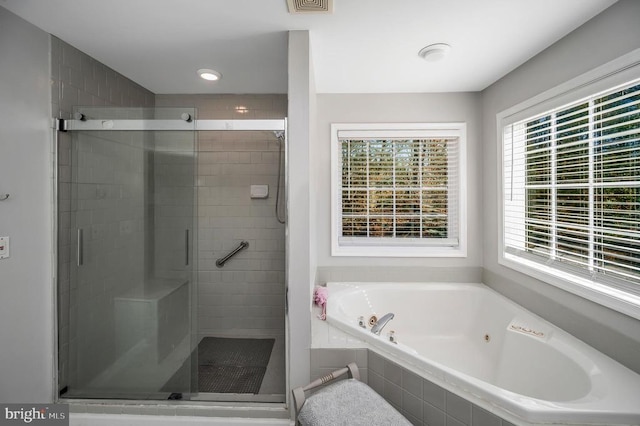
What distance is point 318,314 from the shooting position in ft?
6.60

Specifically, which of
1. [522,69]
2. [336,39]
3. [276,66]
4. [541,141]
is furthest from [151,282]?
[522,69]

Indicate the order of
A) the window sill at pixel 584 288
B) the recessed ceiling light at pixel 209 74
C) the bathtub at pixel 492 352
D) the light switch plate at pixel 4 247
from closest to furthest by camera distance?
the bathtub at pixel 492 352 < the window sill at pixel 584 288 < the light switch plate at pixel 4 247 < the recessed ceiling light at pixel 209 74

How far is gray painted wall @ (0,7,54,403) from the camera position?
149 cm

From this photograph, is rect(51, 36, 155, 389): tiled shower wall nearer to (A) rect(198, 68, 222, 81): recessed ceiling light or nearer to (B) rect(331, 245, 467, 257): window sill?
(A) rect(198, 68, 222, 81): recessed ceiling light

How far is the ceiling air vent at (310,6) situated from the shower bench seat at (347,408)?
1.88 m

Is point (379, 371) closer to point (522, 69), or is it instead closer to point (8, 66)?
point (522, 69)

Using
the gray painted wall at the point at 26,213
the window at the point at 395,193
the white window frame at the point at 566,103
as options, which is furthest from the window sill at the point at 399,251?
the gray painted wall at the point at 26,213

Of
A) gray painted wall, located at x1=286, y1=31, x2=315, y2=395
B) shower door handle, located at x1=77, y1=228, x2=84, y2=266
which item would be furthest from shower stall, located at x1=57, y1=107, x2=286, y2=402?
gray painted wall, located at x1=286, y1=31, x2=315, y2=395

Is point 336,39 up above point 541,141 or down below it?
above

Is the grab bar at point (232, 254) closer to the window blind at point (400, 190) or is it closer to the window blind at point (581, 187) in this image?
the window blind at point (400, 190)

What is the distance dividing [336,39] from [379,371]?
1934mm

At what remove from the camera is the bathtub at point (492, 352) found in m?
1.14

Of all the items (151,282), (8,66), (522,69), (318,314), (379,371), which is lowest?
(379,371)

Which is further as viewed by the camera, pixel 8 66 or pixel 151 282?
pixel 151 282
